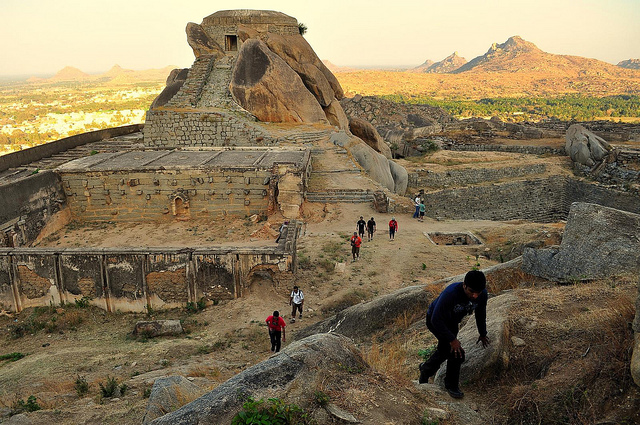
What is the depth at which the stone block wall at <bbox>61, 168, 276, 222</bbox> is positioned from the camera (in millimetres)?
17500

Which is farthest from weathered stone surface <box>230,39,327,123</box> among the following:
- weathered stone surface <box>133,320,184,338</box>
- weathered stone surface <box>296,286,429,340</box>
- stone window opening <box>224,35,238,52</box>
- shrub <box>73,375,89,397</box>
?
shrub <box>73,375,89,397</box>

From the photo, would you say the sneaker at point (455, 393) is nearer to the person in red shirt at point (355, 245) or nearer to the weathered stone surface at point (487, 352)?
the weathered stone surface at point (487, 352)

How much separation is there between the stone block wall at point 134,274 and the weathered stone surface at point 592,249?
5.78 meters

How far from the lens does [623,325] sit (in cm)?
438

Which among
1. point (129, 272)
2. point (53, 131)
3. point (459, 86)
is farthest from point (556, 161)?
point (459, 86)

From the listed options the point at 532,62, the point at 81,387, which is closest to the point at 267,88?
the point at 81,387

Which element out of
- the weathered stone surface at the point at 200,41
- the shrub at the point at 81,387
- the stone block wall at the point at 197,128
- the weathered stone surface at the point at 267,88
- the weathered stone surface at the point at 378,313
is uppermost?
the weathered stone surface at the point at 200,41

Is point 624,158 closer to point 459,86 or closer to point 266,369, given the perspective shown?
point 266,369

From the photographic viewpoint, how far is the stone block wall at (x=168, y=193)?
57.4 feet

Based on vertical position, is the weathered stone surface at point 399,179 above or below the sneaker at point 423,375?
below

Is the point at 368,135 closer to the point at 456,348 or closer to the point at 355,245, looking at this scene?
the point at 355,245

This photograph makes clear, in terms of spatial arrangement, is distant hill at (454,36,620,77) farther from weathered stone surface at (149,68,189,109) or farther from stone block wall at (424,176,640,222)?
weathered stone surface at (149,68,189,109)

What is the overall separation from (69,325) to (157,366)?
3.75 meters

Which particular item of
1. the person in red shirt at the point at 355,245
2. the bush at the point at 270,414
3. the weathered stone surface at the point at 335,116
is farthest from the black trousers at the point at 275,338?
the weathered stone surface at the point at 335,116
